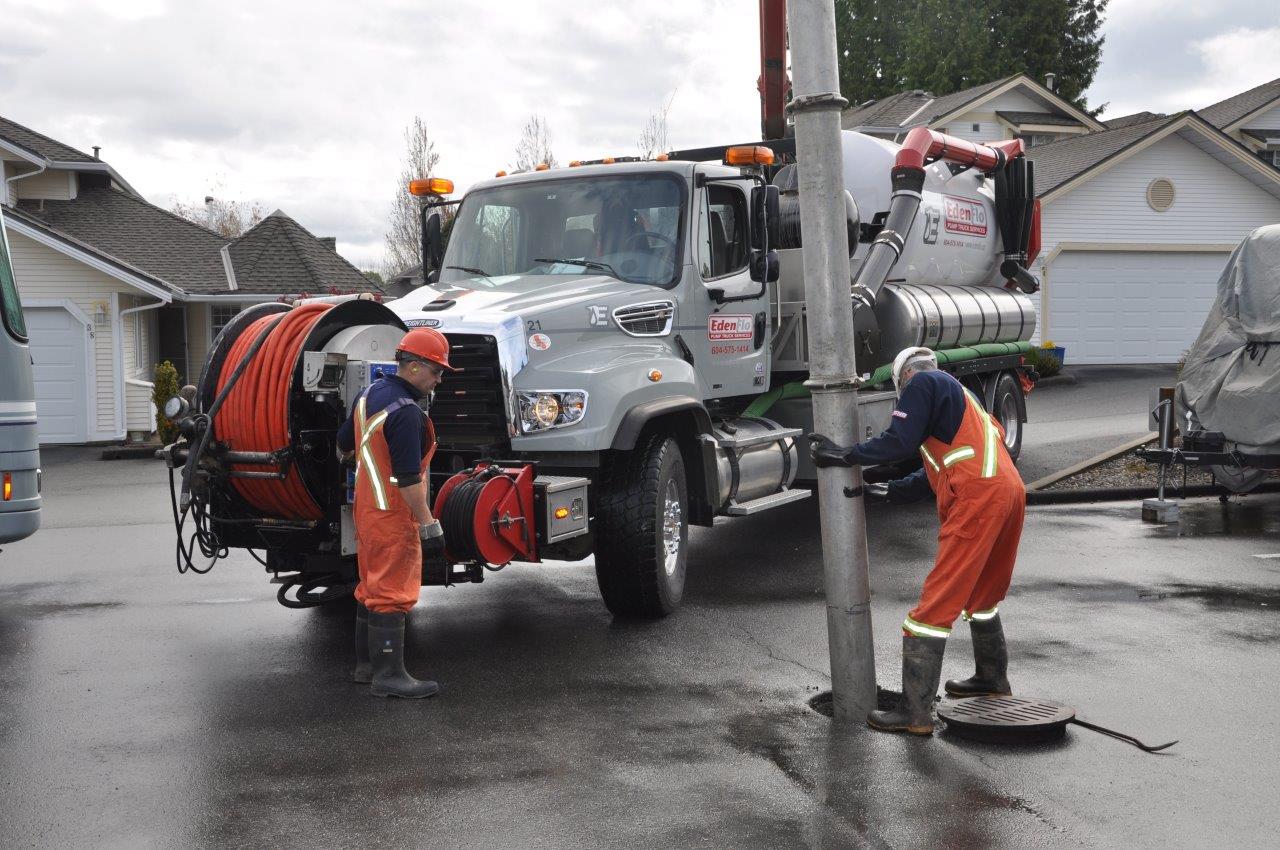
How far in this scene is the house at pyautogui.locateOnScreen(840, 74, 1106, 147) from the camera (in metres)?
36.9

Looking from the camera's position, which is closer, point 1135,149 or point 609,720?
point 609,720

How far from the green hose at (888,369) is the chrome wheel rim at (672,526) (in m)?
1.13

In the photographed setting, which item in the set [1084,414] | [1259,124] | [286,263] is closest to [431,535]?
[1084,414]

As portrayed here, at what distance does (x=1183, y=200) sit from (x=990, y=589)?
27088 millimetres

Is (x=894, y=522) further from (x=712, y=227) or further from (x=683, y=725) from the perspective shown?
(x=683, y=725)

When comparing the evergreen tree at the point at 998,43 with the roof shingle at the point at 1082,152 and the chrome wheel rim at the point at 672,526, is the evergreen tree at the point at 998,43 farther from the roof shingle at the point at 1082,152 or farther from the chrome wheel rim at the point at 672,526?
the chrome wheel rim at the point at 672,526

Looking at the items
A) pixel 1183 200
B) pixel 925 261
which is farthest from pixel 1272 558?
pixel 1183 200

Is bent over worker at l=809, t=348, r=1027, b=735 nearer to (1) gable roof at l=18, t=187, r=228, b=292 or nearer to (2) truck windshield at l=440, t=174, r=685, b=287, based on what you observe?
(2) truck windshield at l=440, t=174, r=685, b=287

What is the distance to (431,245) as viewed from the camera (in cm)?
1003

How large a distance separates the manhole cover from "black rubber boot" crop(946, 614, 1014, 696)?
22 centimetres

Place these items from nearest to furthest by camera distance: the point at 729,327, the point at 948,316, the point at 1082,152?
1. the point at 729,327
2. the point at 948,316
3. the point at 1082,152

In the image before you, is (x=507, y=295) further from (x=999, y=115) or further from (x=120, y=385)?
(x=999, y=115)

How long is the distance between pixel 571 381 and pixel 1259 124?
3635 centimetres

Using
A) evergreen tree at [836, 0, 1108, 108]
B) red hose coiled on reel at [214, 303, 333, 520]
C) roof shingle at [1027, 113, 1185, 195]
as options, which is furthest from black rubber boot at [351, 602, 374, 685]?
evergreen tree at [836, 0, 1108, 108]
